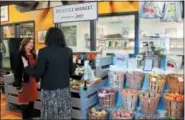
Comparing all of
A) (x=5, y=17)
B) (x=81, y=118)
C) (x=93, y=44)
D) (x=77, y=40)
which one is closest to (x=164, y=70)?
(x=81, y=118)

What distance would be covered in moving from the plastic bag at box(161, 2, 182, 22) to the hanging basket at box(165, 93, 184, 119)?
1.29 m

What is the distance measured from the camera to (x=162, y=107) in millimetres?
3547

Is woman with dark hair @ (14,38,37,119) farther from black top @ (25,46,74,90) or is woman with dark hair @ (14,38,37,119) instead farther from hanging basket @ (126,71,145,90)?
hanging basket @ (126,71,145,90)

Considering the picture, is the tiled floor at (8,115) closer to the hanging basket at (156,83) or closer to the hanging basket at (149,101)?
the hanging basket at (149,101)

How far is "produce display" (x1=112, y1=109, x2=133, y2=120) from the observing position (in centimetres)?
345

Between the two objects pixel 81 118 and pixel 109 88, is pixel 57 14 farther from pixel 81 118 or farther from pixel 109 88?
pixel 81 118

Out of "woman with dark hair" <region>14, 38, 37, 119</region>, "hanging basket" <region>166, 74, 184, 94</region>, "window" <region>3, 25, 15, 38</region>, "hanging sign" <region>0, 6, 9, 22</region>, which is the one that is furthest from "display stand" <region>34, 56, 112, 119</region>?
"hanging sign" <region>0, 6, 9, 22</region>

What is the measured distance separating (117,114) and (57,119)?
Result: 3.56ft

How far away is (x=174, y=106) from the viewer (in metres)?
3.22

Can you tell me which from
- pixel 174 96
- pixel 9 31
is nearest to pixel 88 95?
pixel 174 96

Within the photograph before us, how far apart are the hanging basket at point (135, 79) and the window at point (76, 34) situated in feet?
10.1

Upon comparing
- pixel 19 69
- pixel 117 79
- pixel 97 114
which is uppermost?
pixel 19 69

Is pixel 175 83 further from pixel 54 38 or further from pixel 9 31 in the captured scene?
pixel 9 31

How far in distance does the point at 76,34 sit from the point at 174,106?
4.26 meters
